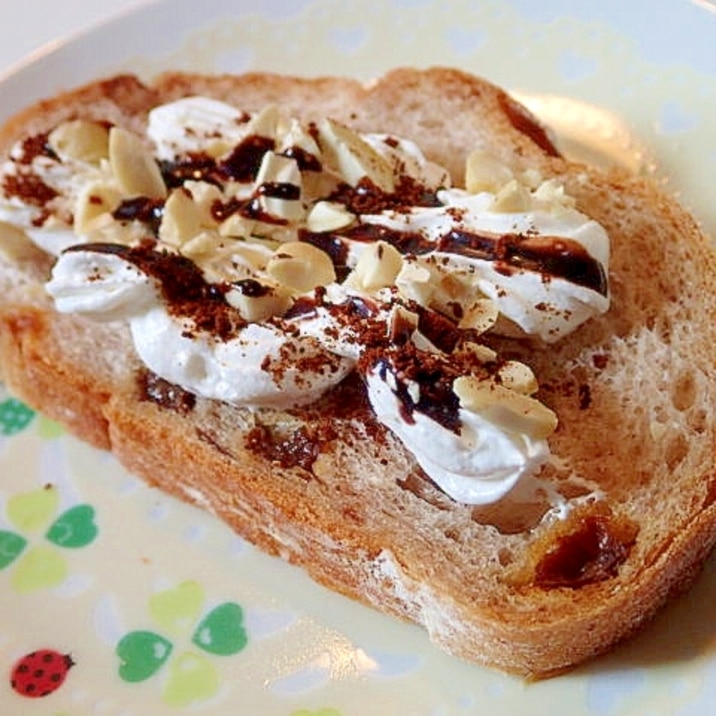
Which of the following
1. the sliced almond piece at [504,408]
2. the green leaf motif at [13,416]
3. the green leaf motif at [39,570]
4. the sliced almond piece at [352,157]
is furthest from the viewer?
the green leaf motif at [13,416]

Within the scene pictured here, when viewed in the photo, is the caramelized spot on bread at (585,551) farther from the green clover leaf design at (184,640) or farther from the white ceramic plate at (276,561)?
the green clover leaf design at (184,640)

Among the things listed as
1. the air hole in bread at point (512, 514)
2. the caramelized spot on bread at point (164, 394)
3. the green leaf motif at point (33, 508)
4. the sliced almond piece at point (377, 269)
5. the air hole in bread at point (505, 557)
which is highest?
the sliced almond piece at point (377, 269)

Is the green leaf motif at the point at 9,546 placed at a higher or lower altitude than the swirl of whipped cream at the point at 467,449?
lower

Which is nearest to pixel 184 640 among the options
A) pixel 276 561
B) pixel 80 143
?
pixel 276 561

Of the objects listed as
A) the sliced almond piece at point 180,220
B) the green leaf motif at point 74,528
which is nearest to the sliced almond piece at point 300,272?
the sliced almond piece at point 180,220

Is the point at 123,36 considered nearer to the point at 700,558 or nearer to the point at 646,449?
the point at 646,449

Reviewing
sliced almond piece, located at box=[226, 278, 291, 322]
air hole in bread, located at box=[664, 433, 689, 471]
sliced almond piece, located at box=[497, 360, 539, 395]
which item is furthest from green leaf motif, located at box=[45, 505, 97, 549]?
air hole in bread, located at box=[664, 433, 689, 471]
